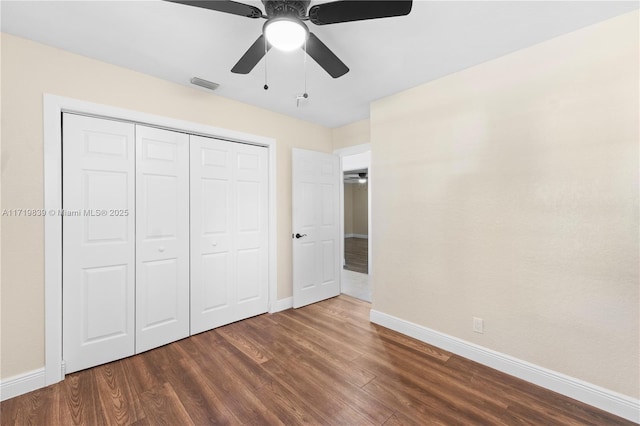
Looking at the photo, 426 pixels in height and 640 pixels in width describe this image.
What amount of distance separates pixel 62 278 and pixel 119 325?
59 cm

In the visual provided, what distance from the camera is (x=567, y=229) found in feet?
6.31

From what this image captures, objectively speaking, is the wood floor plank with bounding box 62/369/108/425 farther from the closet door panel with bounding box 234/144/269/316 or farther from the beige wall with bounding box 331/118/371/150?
the beige wall with bounding box 331/118/371/150

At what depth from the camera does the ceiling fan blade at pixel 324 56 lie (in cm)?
163

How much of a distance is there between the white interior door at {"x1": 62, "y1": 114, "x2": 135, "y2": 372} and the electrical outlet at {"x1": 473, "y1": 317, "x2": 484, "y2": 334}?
120 inches

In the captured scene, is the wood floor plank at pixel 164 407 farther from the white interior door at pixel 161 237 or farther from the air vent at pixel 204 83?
the air vent at pixel 204 83

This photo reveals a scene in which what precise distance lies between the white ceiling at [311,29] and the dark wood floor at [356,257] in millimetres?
4006

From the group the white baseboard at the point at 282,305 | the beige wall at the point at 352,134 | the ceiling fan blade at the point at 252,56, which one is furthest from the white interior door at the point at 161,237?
the beige wall at the point at 352,134

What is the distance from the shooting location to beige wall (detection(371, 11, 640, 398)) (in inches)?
68.8

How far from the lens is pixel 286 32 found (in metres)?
1.44

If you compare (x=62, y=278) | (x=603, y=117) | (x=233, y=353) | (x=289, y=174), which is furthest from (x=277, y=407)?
(x=603, y=117)

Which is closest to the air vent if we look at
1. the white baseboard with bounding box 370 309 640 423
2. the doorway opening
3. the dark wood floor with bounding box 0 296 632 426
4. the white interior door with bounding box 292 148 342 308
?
the white interior door with bounding box 292 148 342 308

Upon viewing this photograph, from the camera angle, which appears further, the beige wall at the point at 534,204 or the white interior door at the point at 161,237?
the white interior door at the point at 161,237

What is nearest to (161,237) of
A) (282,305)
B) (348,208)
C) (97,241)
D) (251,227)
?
(97,241)

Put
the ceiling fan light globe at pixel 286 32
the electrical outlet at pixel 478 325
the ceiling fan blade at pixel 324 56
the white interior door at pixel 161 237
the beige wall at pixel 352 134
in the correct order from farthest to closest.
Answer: the beige wall at pixel 352 134, the white interior door at pixel 161 237, the electrical outlet at pixel 478 325, the ceiling fan blade at pixel 324 56, the ceiling fan light globe at pixel 286 32
